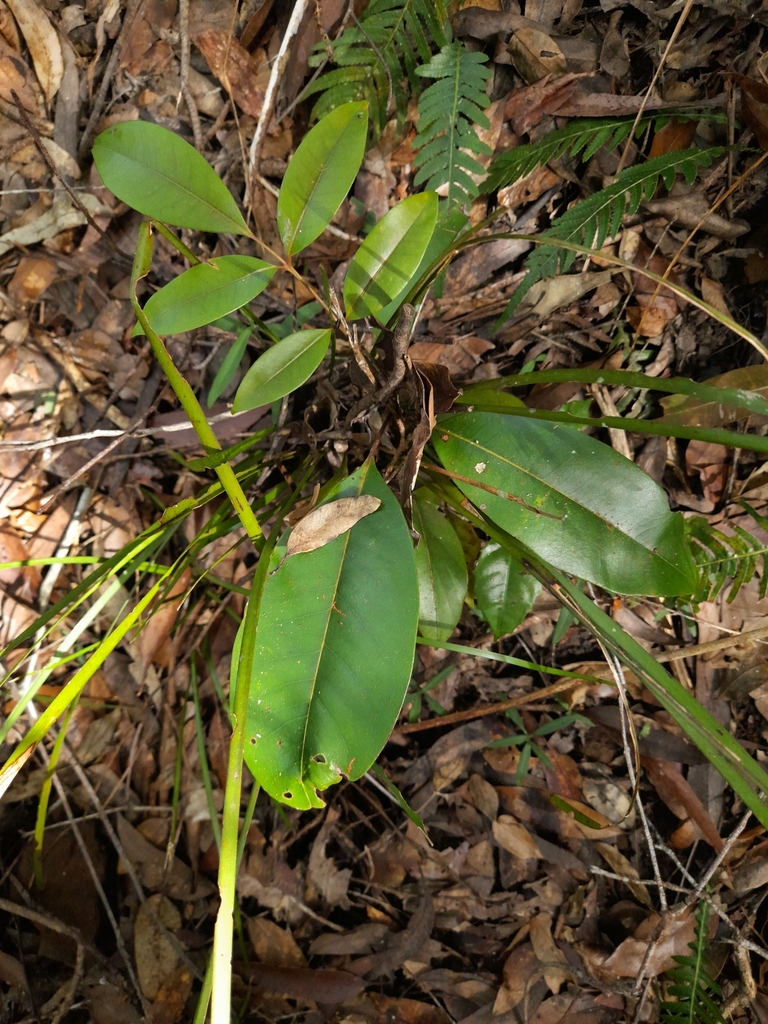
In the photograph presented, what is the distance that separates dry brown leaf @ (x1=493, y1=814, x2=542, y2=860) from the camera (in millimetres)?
1054

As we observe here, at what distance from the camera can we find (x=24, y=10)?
1.04 metres

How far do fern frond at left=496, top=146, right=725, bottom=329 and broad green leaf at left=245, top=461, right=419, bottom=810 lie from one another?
499mm

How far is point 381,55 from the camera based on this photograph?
0.90m

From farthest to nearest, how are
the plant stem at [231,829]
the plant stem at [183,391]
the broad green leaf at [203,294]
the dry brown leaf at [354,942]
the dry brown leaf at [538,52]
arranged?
the dry brown leaf at [354,942], the dry brown leaf at [538,52], the broad green leaf at [203,294], the plant stem at [183,391], the plant stem at [231,829]

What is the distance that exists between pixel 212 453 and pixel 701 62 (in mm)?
983

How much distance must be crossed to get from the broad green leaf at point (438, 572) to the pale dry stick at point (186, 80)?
0.78 m

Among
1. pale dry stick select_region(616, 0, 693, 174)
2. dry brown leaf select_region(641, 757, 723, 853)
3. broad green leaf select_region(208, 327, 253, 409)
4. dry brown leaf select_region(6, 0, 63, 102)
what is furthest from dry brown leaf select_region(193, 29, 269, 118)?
dry brown leaf select_region(641, 757, 723, 853)

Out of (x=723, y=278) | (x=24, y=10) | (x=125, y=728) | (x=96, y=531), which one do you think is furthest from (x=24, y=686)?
(x=723, y=278)

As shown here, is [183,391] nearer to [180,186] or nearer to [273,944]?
[180,186]

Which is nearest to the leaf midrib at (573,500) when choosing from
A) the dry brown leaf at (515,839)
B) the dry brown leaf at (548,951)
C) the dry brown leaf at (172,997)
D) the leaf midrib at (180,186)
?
the leaf midrib at (180,186)

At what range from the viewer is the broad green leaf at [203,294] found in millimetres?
694

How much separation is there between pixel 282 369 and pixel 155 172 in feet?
0.92

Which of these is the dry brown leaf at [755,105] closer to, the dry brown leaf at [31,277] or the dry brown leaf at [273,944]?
the dry brown leaf at [31,277]

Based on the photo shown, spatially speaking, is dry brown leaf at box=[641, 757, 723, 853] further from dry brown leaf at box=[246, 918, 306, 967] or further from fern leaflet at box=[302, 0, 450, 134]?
fern leaflet at box=[302, 0, 450, 134]
